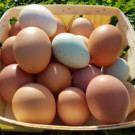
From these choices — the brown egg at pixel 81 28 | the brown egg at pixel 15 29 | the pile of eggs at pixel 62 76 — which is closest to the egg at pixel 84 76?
the pile of eggs at pixel 62 76

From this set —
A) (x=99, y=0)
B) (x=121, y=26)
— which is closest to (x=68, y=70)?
Result: (x=121, y=26)

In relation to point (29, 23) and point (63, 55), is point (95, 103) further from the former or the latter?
point (29, 23)

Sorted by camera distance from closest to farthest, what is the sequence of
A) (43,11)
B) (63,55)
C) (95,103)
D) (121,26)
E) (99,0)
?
1. (95,103)
2. (63,55)
3. (43,11)
4. (121,26)
5. (99,0)

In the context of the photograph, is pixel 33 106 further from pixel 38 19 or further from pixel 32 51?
pixel 38 19

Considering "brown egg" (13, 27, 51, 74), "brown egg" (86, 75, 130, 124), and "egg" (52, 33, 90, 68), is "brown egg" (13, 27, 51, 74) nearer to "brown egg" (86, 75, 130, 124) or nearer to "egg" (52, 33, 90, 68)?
"egg" (52, 33, 90, 68)

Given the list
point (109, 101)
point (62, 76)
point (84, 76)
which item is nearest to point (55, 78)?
point (62, 76)

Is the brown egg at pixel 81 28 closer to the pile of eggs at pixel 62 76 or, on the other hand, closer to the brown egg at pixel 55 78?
the pile of eggs at pixel 62 76
